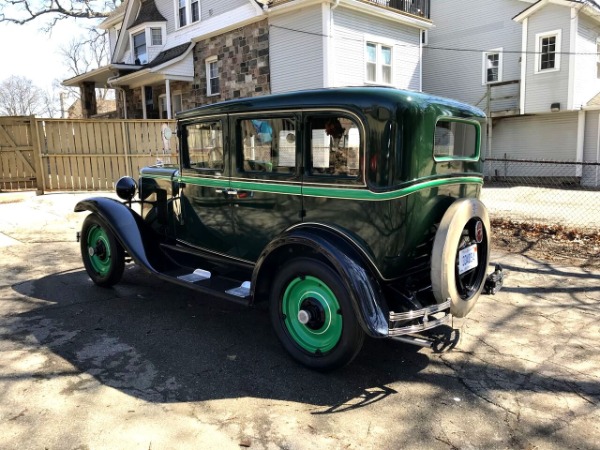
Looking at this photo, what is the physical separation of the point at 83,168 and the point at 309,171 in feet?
33.6

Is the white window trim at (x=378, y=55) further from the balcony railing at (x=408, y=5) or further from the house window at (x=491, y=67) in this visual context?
the house window at (x=491, y=67)

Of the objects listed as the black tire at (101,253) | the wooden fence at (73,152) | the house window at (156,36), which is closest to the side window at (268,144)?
the black tire at (101,253)

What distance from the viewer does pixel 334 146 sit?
3588 mm

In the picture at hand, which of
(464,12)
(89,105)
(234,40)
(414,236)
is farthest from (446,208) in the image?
(89,105)

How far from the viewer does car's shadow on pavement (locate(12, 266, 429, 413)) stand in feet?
10.8

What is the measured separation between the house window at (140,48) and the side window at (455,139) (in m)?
20.3

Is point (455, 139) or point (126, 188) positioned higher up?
point (455, 139)

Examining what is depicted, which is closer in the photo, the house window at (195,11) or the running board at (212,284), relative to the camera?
the running board at (212,284)

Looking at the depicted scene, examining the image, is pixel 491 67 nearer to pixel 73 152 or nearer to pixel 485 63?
pixel 485 63

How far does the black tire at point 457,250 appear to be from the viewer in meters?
3.37

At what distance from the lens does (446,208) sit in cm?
371

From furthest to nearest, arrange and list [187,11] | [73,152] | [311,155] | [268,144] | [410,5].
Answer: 1. [187,11]
2. [410,5]
3. [73,152]
4. [268,144]
5. [311,155]

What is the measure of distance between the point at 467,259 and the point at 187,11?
19.0 m

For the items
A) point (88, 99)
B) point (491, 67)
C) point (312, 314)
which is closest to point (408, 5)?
point (491, 67)
